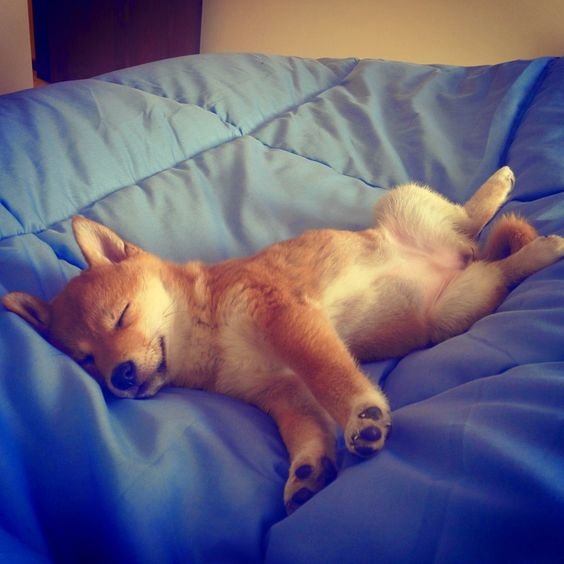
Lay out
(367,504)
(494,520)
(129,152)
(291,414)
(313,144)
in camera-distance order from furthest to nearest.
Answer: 1. (313,144)
2. (129,152)
3. (291,414)
4. (367,504)
5. (494,520)

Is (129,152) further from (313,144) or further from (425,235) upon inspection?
(425,235)

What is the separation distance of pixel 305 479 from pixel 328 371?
0.27 m

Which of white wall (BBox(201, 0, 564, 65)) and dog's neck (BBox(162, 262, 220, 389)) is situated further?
white wall (BBox(201, 0, 564, 65))

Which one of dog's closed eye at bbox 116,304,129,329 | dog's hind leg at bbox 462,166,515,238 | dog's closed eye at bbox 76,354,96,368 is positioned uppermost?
dog's hind leg at bbox 462,166,515,238

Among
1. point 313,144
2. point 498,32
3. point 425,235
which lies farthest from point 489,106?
point 498,32

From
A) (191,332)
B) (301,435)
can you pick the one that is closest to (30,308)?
(191,332)

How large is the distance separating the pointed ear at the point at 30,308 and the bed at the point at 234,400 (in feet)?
0.15

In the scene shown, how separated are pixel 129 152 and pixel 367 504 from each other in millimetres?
1631

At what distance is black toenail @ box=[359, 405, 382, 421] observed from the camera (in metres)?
1.12

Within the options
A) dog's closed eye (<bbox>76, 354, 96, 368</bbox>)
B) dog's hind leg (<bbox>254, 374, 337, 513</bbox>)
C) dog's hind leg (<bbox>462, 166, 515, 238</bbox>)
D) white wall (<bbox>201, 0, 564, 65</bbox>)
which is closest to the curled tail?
dog's hind leg (<bbox>462, 166, 515, 238</bbox>)

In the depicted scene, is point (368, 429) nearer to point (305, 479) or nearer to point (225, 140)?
point (305, 479)

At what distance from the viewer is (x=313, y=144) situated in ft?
7.79

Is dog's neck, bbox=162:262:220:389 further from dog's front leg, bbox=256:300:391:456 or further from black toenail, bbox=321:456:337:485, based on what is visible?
black toenail, bbox=321:456:337:485

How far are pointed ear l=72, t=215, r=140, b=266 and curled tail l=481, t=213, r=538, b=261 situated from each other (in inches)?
43.7
